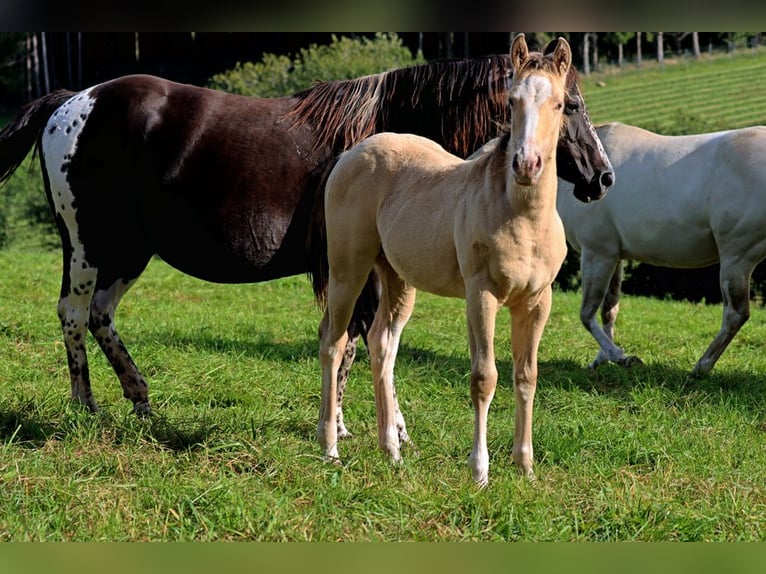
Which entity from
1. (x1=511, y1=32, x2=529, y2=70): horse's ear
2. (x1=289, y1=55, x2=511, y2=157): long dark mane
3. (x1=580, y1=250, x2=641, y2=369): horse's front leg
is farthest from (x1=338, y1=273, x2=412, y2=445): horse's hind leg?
(x1=580, y1=250, x2=641, y2=369): horse's front leg

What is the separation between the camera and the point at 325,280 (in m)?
5.32

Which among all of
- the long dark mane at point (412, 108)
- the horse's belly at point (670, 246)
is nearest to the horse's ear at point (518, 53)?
the long dark mane at point (412, 108)

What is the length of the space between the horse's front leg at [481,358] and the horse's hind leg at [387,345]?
2.13 ft

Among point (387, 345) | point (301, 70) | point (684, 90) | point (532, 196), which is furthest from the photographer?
point (684, 90)

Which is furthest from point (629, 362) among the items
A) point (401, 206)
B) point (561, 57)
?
point (561, 57)

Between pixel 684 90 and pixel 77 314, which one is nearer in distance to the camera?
pixel 77 314

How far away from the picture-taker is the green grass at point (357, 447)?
3.61 metres

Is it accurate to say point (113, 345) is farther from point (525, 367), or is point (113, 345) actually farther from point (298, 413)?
point (525, 367)

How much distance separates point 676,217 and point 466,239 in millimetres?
4200

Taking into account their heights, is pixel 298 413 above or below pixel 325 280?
below

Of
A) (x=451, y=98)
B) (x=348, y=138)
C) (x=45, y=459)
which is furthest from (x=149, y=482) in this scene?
(x=451, y=98)

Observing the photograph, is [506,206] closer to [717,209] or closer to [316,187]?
[316,187]

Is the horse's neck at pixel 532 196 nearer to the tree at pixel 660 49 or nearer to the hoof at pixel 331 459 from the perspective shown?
the hoof at pixel 331 459

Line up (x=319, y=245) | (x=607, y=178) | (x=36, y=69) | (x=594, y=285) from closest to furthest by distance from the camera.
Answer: (x=607, y=178), (x=319, y=245), (x=594, y=285), (x=36, y=69)
